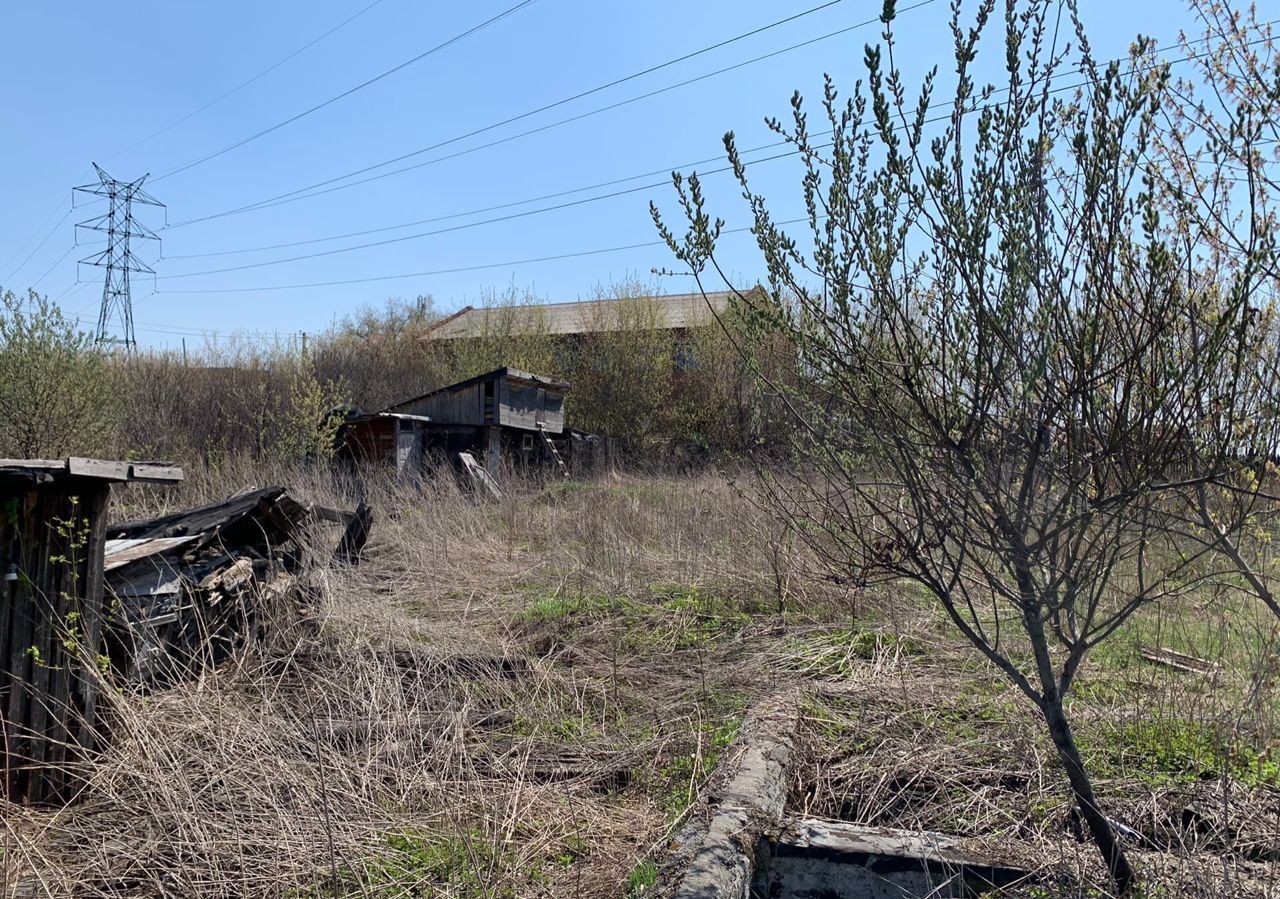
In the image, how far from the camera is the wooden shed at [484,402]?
17.4 meters

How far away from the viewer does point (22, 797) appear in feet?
14.2

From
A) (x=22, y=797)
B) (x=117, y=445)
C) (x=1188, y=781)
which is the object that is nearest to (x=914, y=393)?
(x=1188, y=781)

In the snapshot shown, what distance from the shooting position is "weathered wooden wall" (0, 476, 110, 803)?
4.36 meters

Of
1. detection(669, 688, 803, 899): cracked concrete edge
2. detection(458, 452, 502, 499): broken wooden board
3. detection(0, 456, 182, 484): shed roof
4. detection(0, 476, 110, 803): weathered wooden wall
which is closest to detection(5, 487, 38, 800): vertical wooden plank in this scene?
detection(0, 476, 110, 803): weathered wooden wall

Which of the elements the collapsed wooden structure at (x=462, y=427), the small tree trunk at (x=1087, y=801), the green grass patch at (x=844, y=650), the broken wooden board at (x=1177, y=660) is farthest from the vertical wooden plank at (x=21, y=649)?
the collapsed wooden structure at (x=462, y=427)

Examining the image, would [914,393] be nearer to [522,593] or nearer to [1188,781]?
[1188,781]

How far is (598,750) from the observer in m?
4.64

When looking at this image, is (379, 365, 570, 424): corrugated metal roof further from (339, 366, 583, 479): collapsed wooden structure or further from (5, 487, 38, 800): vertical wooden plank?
(5, 487, 38, 800): vertical wooden plank

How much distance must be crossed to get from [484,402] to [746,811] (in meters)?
14.7

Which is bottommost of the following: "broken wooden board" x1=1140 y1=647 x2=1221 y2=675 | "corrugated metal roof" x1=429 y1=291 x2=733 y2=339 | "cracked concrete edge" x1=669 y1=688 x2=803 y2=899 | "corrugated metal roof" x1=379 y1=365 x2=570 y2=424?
"cracked concrete edge" x1=669 y1=688 x2=803 y2=899

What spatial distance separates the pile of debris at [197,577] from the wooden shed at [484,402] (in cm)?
977

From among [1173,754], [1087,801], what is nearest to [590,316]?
[1173,754]

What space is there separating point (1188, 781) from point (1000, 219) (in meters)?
2.68

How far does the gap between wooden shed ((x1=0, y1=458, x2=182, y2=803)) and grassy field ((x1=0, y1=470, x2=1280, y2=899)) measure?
0.75 feet
